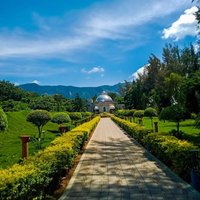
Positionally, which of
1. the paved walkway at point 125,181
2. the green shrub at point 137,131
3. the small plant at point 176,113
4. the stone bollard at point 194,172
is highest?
the small plant at point 176,113

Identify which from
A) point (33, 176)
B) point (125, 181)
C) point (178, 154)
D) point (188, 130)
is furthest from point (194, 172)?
point (188, 130)

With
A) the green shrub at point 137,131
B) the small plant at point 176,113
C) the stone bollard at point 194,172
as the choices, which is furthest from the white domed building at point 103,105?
the stone bollard at point 194,172

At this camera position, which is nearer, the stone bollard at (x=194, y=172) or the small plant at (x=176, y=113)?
the stone bollard at (x=194, y=172)

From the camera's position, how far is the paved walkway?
7.00m

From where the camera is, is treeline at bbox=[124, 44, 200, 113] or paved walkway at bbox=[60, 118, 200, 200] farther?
treeline at bbox=[124, 44, 200, 113]

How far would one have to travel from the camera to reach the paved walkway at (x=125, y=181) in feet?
23.0

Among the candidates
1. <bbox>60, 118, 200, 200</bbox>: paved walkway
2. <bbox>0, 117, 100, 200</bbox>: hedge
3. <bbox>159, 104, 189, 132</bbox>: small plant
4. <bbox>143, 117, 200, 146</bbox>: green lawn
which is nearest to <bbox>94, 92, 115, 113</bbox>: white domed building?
<bbox>143, 117, 200, 146</bbox>: green lawn

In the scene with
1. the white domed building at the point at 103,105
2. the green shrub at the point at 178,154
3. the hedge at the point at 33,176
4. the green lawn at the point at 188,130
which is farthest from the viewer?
the white domed building at the point at 103,105

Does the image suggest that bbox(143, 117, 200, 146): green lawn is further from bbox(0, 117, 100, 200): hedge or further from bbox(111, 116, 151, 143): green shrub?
bbox(0, 117, 100, 200): hedge

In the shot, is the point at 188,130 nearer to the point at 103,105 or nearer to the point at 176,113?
the point at 176,113

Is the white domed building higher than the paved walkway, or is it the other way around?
the white domed building

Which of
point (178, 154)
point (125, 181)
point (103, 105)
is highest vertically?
→ point (103, 105)

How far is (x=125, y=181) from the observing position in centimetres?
840

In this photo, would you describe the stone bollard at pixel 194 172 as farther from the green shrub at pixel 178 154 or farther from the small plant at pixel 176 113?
the small plant at pixel 176 113
